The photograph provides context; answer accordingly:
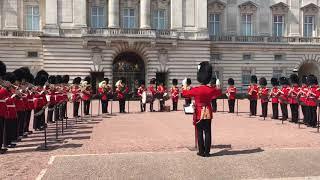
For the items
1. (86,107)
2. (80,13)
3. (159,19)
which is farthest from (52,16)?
(86,107)

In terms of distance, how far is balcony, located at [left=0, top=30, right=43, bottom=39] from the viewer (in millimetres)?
35844

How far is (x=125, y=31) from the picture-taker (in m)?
36.0

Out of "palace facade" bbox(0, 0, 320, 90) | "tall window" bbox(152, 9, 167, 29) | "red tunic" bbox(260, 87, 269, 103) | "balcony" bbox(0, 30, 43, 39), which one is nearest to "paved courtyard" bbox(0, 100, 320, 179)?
"red tunic" bbox(260, 87, 269, 103)

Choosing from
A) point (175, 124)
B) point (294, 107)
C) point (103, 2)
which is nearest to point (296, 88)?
point (294, 107)

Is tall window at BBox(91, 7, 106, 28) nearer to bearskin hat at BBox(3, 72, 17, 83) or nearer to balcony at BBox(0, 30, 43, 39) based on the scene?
balcony at BBox(0, 30, 43, 39)

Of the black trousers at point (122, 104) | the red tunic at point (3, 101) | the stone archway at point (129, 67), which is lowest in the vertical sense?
the black trousers at point (122, 104)

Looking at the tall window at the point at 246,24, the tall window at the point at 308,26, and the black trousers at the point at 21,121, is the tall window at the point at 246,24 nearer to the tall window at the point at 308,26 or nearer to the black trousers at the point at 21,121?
the tall window at the point at 308,26

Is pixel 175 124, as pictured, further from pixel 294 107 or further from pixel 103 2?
pixel 103 2

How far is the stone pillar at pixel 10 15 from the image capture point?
118 feet

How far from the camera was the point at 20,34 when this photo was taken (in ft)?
119

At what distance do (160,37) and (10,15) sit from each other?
10.9 metres

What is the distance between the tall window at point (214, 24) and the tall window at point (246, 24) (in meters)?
2.07

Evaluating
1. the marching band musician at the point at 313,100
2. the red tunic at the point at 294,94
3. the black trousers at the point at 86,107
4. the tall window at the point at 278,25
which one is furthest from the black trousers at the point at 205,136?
the tall window at the point at 278,25

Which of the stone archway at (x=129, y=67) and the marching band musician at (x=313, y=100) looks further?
the stone archway at (x=129, y=67)
